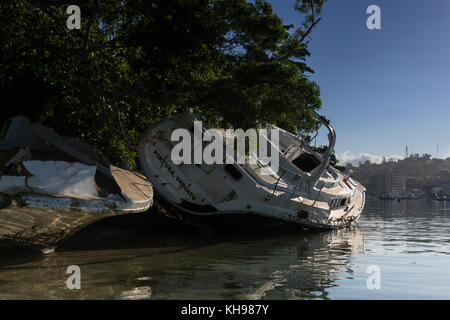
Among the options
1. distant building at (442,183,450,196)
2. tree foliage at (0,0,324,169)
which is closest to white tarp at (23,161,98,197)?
tree foliage at (0,0,324,169)

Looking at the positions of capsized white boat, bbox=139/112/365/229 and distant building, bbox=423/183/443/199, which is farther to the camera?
distant building, bbox=423/183/443/199

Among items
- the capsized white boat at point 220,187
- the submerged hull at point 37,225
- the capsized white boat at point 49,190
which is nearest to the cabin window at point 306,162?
the capsized white boat at point 220,187

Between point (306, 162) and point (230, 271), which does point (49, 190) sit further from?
point (306, 162)

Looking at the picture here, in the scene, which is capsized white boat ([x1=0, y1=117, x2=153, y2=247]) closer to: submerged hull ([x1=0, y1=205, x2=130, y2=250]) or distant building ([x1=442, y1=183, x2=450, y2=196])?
submerged hull ([x1=0, y1=205, x2=130, y2=250])

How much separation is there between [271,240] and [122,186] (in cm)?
620

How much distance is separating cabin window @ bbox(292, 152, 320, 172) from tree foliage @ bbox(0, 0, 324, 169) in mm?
5657

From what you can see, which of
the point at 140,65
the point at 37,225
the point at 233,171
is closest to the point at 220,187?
the point at 233,171

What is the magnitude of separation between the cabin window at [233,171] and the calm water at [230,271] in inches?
81.3

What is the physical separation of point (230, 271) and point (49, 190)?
12.0 feet

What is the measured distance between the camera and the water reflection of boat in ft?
19.2

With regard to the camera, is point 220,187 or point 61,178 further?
point 220,187

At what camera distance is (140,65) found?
11.8 m

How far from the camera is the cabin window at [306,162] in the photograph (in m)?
19.0
